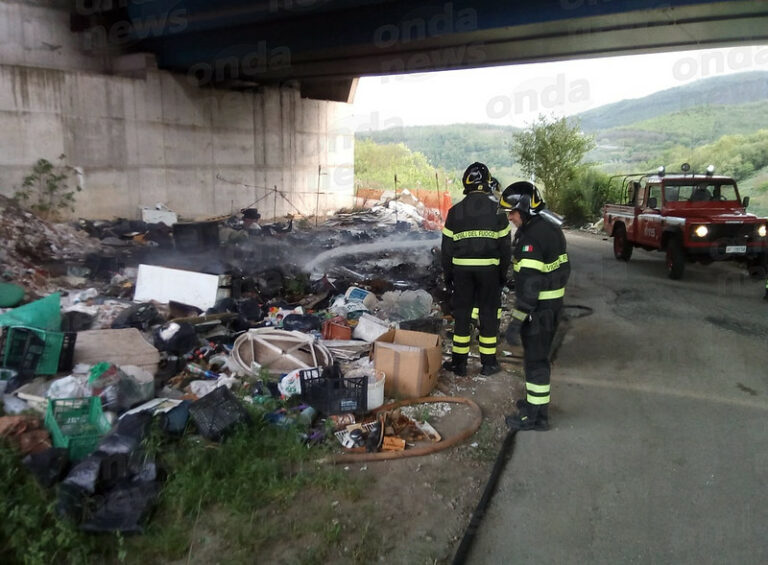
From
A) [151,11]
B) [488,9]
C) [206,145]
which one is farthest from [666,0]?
[206,145]

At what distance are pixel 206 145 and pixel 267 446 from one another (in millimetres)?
13963

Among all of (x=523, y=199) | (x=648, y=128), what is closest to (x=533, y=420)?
(x=523, y=199)

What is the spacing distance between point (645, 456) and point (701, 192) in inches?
354

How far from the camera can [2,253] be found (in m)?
8.71

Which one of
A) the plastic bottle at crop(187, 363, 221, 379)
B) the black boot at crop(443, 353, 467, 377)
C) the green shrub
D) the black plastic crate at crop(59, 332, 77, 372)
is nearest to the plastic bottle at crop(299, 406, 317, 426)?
the plastic bottle at crop(187, 363, 221, 379)

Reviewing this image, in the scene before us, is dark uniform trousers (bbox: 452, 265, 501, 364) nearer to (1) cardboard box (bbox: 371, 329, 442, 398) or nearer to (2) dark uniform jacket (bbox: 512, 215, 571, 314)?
(1) cardboard box (bbox: 371, 329, 442, 398)

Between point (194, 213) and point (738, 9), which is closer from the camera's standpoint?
point (738, 9)

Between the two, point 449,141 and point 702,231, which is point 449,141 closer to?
point 449,141

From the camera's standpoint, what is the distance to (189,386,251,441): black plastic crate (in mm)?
3869

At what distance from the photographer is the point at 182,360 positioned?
5.38 m

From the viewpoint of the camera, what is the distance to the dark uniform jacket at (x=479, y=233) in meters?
5.27

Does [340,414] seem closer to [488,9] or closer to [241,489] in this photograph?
[241,489]

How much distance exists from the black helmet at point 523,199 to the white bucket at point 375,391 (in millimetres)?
1737

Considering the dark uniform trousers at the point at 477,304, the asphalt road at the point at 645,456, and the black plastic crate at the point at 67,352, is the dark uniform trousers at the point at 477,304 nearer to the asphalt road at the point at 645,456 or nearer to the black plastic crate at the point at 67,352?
the asphalt road at the point at 645,456
